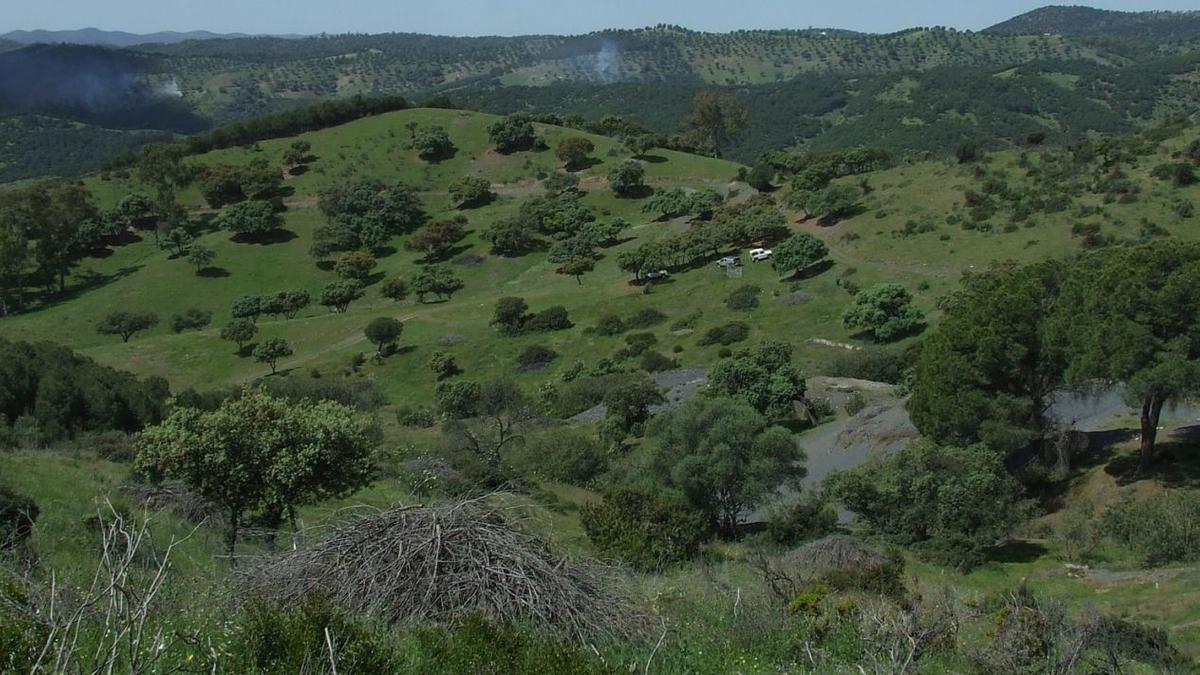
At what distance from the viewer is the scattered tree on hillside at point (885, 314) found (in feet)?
143

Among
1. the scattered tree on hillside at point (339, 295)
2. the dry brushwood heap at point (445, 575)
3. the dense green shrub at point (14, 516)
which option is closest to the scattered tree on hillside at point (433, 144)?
the scattered tree on hillside at point (339, 295)

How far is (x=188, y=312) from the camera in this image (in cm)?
6550

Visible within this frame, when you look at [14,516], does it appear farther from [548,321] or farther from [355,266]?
[355,266]

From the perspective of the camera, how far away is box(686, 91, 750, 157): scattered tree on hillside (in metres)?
107

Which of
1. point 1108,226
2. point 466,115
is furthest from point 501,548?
point 466,115

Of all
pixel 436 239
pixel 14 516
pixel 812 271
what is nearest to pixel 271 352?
pixel 436 239

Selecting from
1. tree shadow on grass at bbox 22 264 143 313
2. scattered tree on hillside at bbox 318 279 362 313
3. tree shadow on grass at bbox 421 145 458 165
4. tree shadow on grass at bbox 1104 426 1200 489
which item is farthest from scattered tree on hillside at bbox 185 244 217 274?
tree shadow on grass at bbox 1104 426 1200 489

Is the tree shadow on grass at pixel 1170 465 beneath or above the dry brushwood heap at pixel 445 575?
beneath

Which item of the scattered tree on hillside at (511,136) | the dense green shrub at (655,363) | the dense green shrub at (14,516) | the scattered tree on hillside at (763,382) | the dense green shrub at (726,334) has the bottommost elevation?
the dense green shrub at (655,363)

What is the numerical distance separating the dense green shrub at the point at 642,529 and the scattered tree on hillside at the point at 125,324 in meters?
57.6

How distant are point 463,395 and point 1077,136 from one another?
134 meters

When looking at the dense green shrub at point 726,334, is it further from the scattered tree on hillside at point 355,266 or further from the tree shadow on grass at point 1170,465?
the scattered tree on hillside at point 355,266

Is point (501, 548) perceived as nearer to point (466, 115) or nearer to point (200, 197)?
point (200, 197)

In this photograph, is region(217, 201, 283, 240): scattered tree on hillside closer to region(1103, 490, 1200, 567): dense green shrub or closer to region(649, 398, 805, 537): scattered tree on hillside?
region(649, 398, 805, 537): scattered tree on hillside
